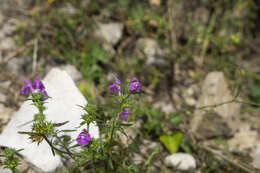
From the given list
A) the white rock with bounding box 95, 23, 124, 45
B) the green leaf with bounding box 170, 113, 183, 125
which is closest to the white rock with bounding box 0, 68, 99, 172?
the green leaf with bounding box 170, 113, 183, 125

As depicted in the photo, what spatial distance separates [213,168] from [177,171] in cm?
36

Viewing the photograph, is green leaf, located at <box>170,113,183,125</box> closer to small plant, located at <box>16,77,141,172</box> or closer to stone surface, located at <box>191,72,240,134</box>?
stone surface, located at <box>191,72,240,134</box>

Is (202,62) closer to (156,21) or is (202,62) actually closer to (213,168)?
(156,21)

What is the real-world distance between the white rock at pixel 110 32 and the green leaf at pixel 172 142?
1.56 metres

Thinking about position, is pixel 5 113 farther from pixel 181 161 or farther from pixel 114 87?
pixel 181 161

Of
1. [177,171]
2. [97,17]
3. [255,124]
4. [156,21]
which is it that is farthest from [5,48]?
[255,124]

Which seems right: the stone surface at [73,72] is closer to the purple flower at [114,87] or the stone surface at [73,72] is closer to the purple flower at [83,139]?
the purple flower at [114,87]

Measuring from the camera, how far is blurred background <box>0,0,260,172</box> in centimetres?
275

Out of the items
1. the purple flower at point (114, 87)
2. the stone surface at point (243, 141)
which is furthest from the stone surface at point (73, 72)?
the stone surface at point (243, 141)

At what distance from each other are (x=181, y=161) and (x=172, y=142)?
21 centimetres

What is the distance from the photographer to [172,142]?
2.62 metres

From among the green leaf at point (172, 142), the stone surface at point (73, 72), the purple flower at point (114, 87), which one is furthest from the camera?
the stone surface at point (73, 72)

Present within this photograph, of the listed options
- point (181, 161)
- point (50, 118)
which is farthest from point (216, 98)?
point (50, 118)

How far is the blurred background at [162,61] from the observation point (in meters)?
2.75
